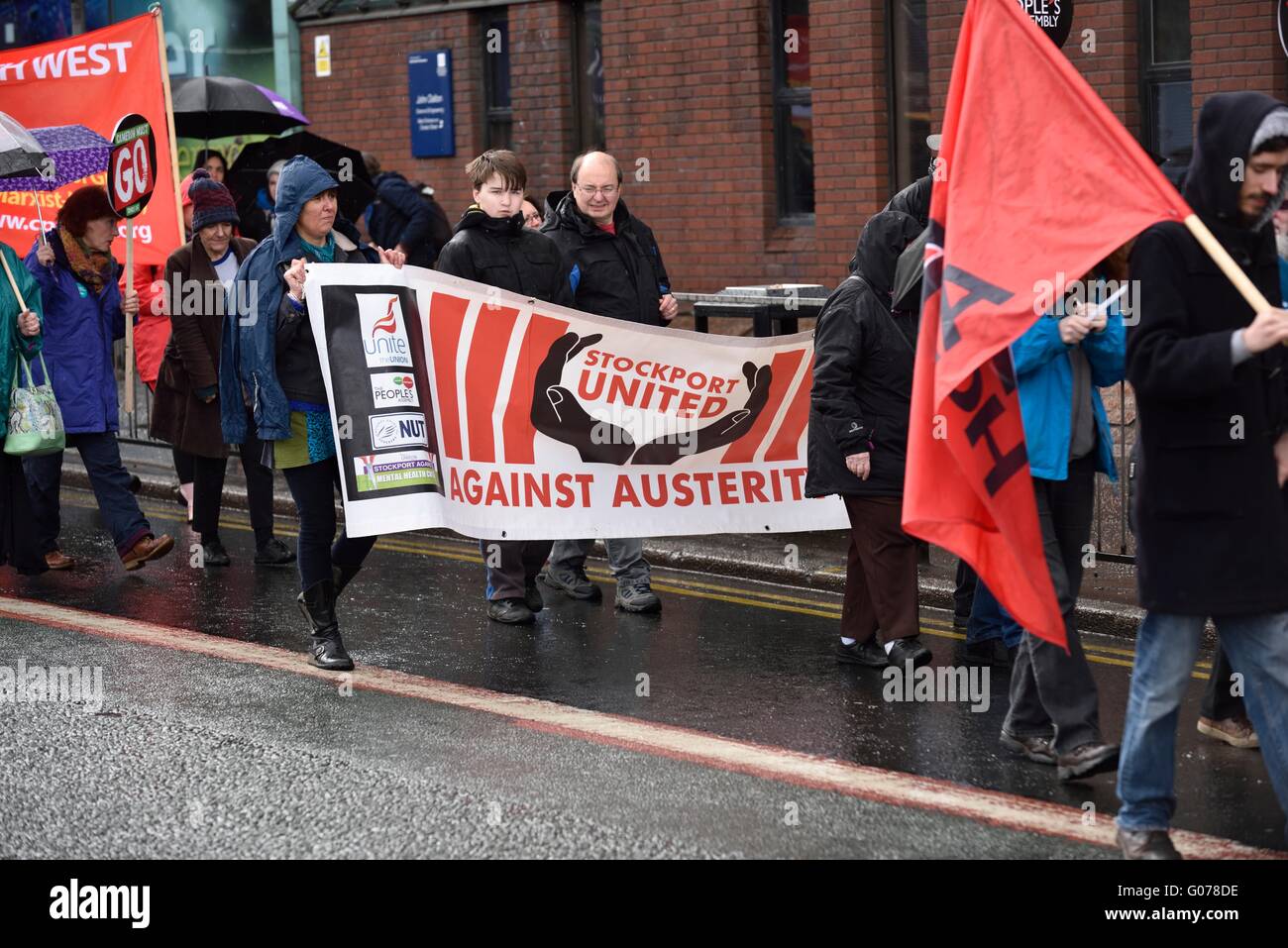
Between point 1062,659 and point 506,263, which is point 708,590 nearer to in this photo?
point 506,263

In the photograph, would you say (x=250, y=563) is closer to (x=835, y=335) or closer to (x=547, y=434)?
(x=547, y=434)

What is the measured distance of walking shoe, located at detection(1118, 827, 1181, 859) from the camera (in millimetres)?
4832

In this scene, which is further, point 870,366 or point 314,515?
point 314,515

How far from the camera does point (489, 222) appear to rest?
812cm

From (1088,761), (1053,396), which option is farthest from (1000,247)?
(1088,761)

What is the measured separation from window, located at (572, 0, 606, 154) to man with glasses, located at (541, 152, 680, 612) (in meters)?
7.53

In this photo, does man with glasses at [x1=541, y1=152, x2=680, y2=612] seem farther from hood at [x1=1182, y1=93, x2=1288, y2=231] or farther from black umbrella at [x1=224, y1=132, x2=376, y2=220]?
black umbrella at [x1=224, y1=132, x2=376, y2=220]

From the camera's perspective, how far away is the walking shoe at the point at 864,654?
732 centimetres

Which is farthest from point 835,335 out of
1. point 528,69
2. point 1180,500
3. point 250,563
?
point 528,69

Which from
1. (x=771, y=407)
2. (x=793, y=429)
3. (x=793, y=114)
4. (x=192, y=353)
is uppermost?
(x=793, y=114)

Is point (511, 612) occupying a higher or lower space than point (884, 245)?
lower

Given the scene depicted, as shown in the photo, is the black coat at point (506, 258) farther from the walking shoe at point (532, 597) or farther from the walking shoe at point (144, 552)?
the walking shoe at point (144, 552)

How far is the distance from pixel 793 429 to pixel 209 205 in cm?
334
